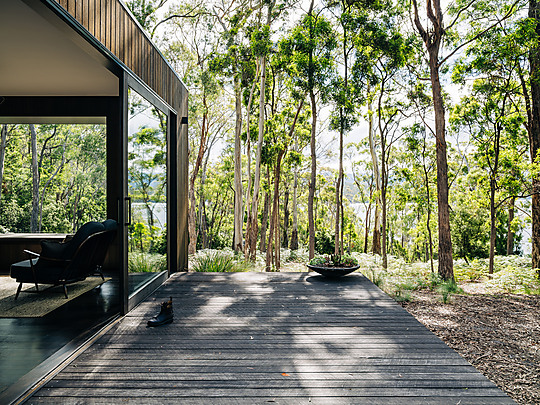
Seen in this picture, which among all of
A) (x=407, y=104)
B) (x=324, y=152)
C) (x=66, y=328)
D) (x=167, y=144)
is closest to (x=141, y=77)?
(x=167, y=144)

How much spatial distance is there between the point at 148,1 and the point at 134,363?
12451mm

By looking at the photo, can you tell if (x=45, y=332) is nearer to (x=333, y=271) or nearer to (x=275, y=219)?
(x=333, y=271)

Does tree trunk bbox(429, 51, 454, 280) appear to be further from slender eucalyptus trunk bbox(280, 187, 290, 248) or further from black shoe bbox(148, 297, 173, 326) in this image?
slender eucalyptus trunk bbox(280, 187, 290, 248)

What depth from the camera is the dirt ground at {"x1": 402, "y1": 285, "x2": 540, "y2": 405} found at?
116 inches

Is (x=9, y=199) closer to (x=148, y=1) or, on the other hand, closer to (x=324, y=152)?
(x=148, y=1)

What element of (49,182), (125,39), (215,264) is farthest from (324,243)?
(125,39)

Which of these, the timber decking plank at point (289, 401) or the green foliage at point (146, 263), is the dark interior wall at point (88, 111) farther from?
the timber decking plank at point (289, 401)

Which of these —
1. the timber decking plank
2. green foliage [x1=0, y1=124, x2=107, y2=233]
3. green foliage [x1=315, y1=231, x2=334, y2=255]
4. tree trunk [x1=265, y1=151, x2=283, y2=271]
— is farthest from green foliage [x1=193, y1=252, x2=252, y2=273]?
green foliage [x1=315, y1=231, x2=334, y2=255]

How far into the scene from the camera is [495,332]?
415 centimetres

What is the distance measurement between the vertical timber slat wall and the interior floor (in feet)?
5.64

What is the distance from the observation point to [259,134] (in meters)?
10.2

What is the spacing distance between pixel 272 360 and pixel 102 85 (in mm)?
5150

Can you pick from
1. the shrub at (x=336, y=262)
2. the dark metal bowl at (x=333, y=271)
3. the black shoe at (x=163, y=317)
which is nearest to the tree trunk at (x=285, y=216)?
the shrub at (x=336, y=262)

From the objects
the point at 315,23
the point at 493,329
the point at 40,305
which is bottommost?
the point at 493,329
